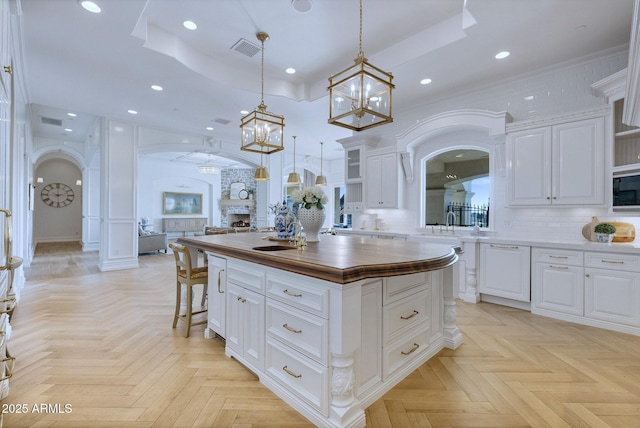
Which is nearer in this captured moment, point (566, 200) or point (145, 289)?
point (566, 200)

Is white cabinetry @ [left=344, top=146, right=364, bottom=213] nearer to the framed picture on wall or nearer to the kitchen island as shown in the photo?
the kitchen island

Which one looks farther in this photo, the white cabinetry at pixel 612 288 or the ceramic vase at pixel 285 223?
the white cabinetry at pixel 612 288

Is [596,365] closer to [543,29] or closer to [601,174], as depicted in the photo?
[601,174]

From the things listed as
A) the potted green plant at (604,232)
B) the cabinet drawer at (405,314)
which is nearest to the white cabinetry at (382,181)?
the potted green plant at (604,232)

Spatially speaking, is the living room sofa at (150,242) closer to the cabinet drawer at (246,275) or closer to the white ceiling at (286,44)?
the white ceiling at (286,44)

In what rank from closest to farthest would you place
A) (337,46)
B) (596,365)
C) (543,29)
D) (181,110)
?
1. (596,365)
2. (543,29)
3. (337,46)
4. (181,110)

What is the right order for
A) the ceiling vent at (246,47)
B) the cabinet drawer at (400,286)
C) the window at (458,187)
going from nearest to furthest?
the cabinet drawer at (400,286), the ceiling vent at (246,47), the window at (458,187)

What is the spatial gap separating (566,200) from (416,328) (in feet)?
8.99

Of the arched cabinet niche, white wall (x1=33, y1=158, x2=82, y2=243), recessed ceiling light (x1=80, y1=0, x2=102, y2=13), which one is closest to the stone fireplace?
white wall (x1=33, y1=158, x2=82, y2=243)

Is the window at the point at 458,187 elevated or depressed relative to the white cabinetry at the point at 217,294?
elevated

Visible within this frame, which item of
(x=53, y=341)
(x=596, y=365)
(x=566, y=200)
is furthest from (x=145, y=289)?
(x=566, y=200)

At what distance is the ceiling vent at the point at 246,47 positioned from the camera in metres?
3.76

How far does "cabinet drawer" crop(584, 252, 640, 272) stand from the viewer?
2971 millimetres

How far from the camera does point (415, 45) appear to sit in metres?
3.61
